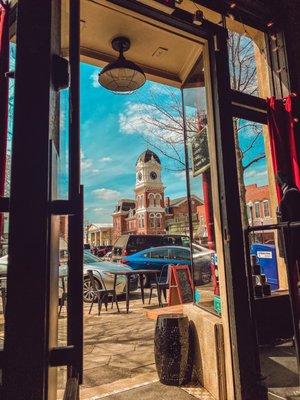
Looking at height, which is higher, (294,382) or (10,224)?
(10,224)

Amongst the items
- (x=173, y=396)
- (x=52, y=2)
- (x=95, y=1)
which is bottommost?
(x=173, y=396)

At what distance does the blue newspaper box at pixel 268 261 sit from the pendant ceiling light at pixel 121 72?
3244 millimetres

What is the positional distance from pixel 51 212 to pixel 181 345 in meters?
2.82

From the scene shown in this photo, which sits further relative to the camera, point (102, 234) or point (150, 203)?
point (102, 234)

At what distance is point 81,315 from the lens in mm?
1018

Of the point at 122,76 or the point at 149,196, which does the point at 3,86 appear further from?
the point at 149,196

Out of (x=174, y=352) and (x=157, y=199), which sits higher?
(x=157, y=199)

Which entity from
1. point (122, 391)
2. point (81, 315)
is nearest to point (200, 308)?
point (122, 391)

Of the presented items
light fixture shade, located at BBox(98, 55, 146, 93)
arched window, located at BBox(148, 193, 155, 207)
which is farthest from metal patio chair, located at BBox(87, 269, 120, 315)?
arched window, located at BBox(148, 193, 155, 207)

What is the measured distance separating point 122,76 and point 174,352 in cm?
349

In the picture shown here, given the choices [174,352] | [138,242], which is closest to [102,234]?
[138,242]

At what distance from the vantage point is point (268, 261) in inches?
189

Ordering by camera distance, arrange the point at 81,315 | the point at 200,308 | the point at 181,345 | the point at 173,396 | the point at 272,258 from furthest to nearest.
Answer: the point at 272,258 → the point at 200,308 → the point at 181,345 → the point at 173,396 → the point at 81,315

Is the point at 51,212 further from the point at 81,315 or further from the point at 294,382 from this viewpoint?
the point at 294,382
